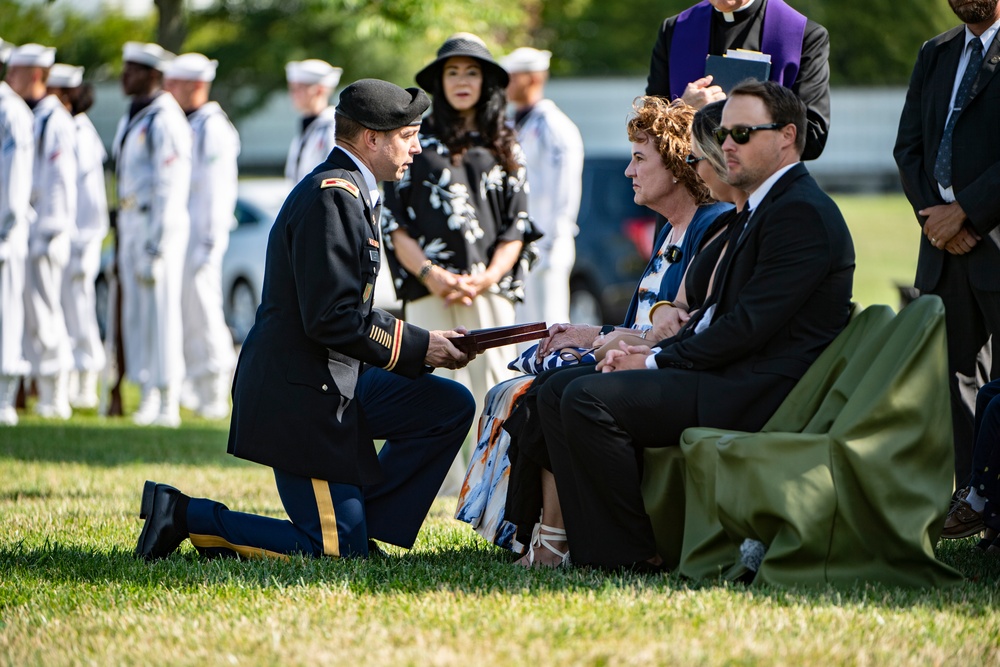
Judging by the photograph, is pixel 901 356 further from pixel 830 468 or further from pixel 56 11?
pixel 56 11

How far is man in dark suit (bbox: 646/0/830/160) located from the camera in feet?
20.2

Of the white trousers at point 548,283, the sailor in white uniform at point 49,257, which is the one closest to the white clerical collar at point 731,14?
the white trousers at point 548,283

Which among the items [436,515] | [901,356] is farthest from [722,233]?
[436,515]

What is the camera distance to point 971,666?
11.9 feet

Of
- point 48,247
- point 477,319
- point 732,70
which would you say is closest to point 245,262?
point 48,247

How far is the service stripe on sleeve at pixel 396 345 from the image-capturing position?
5.23m

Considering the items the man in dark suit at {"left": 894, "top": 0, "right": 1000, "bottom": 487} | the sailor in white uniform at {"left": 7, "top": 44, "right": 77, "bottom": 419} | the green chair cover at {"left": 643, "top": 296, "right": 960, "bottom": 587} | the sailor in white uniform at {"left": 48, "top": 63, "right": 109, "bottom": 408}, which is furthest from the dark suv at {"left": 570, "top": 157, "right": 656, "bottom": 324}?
the green chair cover at {"left": 643, "top": 296, "right": 960, "bottom": 587}

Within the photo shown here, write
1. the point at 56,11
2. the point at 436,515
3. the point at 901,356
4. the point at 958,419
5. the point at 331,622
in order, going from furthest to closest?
the point at 56,11 → the point at 436,515 → the point at 958,419 → the point at 901,356 → the point at 331,622

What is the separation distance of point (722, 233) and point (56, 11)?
1194 inches

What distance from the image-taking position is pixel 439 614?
4180 millimetres

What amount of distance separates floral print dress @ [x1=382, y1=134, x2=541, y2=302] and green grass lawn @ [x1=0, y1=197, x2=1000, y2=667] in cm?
176

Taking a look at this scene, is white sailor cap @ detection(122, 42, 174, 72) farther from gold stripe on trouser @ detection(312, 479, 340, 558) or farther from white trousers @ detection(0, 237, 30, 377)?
gold stripe on trouser @ detection(312, 479, 340, 558)

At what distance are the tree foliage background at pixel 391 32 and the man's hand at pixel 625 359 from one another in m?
9.13

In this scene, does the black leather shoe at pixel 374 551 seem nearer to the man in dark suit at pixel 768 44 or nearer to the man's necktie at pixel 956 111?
the man in dark suit at pixel 768 44
